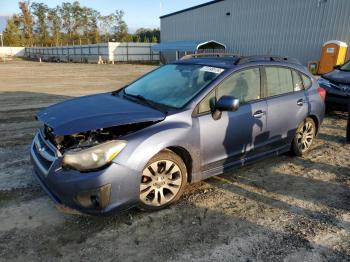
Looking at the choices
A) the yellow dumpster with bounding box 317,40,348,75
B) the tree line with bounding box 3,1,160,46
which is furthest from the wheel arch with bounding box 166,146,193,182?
the tree line with bounding box 3,1,160,46

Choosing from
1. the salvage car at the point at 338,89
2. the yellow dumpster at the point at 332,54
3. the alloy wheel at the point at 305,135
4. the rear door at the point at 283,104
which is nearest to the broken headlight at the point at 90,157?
the rear door at the point at 283,104

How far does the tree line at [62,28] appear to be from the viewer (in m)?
71.4

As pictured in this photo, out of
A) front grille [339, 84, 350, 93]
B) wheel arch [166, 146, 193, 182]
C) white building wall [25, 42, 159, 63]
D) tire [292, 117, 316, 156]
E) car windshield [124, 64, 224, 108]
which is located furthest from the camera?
white building wall [25, 42, 159, 63]

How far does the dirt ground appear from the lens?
9.68 ft

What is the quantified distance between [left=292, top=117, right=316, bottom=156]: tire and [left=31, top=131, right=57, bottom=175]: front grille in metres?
3.68

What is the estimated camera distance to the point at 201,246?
3.04m

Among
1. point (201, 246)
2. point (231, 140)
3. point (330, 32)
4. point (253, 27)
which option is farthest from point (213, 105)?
point (253, 27)

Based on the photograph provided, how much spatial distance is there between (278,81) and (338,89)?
12.7ft

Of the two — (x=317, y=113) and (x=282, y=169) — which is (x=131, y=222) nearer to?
(x=282, y=169)

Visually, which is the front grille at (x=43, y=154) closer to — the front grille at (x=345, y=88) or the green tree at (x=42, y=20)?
the front grille at (x=345, y=88)

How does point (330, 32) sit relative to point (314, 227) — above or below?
above

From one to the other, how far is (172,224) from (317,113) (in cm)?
338

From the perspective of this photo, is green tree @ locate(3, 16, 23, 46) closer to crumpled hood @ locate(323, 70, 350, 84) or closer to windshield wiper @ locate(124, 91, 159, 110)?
crumpled hood @ locate(323, 70, 350, 84)

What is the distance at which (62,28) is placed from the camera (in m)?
74.6
